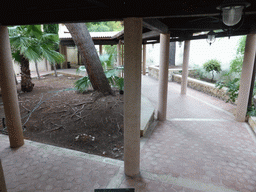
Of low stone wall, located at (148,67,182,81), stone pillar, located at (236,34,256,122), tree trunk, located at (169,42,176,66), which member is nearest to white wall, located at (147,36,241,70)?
tree trunk, located at (169,42,176,66)

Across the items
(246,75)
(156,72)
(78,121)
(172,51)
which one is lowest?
(78,121)

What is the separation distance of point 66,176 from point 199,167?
2.69 m

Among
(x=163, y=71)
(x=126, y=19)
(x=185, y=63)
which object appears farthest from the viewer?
(x=185, y=63)

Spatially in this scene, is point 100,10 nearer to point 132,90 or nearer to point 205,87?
point 132,90

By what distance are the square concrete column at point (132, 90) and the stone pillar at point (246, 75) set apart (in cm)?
470

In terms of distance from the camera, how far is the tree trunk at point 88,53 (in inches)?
257

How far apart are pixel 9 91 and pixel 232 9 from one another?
4.56 m

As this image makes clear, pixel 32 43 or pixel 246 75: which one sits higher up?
pixel 32 43

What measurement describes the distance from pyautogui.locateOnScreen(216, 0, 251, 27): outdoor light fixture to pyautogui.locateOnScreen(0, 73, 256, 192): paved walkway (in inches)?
109

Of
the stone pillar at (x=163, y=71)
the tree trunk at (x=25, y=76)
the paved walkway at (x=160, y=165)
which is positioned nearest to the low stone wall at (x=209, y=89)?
the paved walkway at (x=160, y=165)

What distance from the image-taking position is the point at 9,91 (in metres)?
4.23

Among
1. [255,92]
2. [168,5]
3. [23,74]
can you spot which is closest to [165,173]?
[168,5]

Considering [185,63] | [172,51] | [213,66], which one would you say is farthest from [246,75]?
[172,51]

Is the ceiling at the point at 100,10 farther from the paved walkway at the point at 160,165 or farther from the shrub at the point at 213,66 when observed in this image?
the shrub at the point at 213,66
